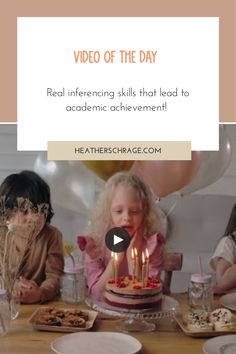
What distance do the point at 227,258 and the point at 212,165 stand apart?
301 mm

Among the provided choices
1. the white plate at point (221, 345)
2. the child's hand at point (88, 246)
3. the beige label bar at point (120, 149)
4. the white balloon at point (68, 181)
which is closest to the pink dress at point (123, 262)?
the child's hand at point (88, 246)

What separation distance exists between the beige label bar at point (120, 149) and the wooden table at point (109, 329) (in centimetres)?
45

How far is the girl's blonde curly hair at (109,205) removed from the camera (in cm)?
179

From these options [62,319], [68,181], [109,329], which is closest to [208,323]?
[109,329]

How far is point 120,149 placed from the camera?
1.62 metres

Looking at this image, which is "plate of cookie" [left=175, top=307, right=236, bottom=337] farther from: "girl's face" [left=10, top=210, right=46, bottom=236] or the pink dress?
"girl's face" [left=10, top=210, right=46, bottom=236]

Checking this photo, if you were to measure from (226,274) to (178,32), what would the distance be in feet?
2.52

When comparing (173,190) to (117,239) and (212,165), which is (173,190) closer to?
(212,165)

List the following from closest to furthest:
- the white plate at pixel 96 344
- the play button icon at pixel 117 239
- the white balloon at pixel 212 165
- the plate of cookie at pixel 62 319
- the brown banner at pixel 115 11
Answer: the white plate at pixel 96 344, the plate of cookie at pixel 62 319, the brown banner at pixel 115 11, the play button icon at pixel 117 239, the white balloon at pixel 212 165

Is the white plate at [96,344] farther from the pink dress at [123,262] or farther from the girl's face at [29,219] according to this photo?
the girl's face at [29,219]

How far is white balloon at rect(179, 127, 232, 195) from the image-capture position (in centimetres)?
175

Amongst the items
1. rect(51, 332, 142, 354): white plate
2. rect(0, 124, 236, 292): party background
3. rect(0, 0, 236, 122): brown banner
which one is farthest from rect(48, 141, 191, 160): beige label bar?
rect(51, 332, 142, 354): white plate

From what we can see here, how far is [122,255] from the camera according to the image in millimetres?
1749

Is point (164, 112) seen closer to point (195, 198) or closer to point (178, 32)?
point (178, 32)
